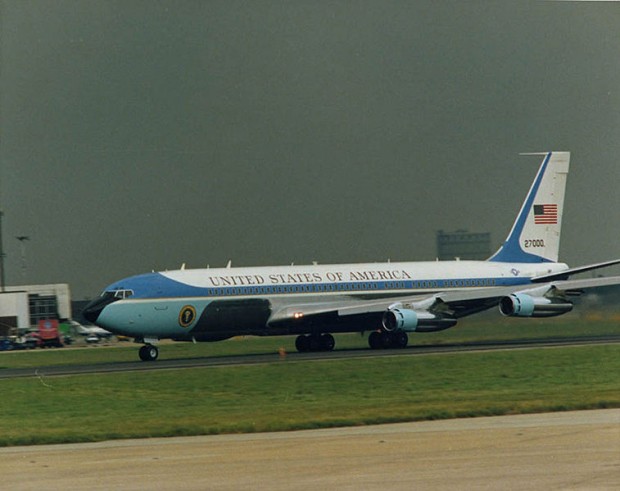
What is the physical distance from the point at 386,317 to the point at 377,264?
3780mm

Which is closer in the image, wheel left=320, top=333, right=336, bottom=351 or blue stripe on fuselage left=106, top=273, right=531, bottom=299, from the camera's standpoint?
blue stripe on fuselage left=106, top=273, right=531, bottom=299

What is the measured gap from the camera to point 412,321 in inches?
1828

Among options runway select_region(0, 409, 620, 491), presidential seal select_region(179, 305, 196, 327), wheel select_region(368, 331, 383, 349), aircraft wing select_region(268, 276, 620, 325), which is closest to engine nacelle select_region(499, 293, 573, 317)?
aircraft wing select_region(268, 276, 620, 325)

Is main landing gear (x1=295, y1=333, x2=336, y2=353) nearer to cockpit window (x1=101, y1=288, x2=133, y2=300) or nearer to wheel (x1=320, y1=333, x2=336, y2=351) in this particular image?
wheel (x1=320, y1=333, x2=336, y2=351)

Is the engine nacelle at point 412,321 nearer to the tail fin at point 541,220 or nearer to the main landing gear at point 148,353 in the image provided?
Result: the tail fin at point 541,220

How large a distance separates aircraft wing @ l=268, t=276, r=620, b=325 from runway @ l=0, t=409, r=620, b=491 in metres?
25.0

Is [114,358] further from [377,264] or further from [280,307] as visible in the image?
[377,264]

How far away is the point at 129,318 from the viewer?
4434 centimetres

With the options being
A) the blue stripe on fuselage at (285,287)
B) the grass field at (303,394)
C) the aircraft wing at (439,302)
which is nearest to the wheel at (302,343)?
the aircraft wing at (439,302)

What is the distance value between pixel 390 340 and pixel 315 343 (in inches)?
126

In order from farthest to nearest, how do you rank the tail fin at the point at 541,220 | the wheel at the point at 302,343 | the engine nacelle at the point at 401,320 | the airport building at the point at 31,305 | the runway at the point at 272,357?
the airport building at the point at 31,305
the tail fin at the point at 541,220
the wheel at the point at 302,343
the engine nacelle at the point at 401,320
the runway at the point at 272,357

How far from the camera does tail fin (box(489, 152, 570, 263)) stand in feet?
176

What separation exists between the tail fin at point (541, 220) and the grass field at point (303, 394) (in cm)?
1399

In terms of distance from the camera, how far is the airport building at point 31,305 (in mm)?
90312
